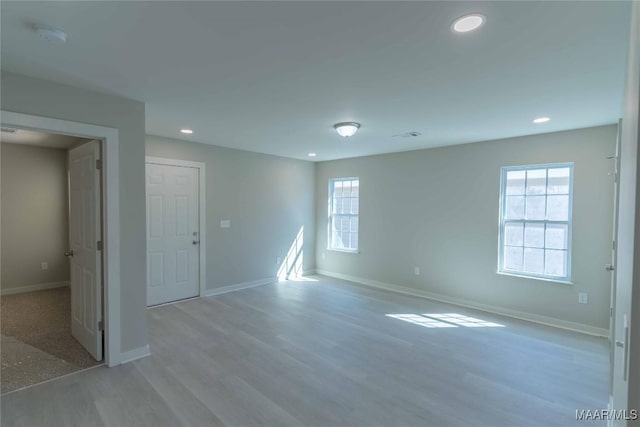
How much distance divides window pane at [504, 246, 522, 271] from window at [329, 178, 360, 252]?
2.66 meters

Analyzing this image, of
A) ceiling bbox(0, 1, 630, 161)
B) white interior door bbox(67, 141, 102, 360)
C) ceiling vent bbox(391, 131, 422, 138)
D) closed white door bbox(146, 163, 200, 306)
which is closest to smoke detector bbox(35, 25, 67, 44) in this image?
ceiling bbox(0, 1, 630, 161)

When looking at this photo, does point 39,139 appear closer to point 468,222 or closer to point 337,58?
point 337,58

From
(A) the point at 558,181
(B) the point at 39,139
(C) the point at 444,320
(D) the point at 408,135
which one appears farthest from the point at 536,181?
(B) the point at 39,139

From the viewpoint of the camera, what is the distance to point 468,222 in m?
4.66

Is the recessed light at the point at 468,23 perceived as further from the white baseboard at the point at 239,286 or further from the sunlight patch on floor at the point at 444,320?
the white baseboard at the point at 239,286

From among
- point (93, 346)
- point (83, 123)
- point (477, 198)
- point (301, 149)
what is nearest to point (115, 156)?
point (83, 123)

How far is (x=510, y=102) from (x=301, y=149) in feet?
10.7

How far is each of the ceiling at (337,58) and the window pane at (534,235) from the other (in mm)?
1388

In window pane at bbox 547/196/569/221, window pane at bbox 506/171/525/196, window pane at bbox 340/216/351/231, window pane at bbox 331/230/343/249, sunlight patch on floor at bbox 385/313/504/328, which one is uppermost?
window pane at bbox 506/171/525/196

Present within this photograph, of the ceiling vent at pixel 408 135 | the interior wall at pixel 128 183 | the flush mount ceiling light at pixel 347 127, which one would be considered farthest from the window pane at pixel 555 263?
the interior wall at pixel 128 183

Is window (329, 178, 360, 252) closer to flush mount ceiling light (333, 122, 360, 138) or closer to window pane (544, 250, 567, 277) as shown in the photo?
flush mount ceiling light (333, 122, 360, 138)

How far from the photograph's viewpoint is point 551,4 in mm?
1471

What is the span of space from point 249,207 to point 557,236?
186 inches

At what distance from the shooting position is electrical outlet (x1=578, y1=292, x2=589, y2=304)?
12.2ft
